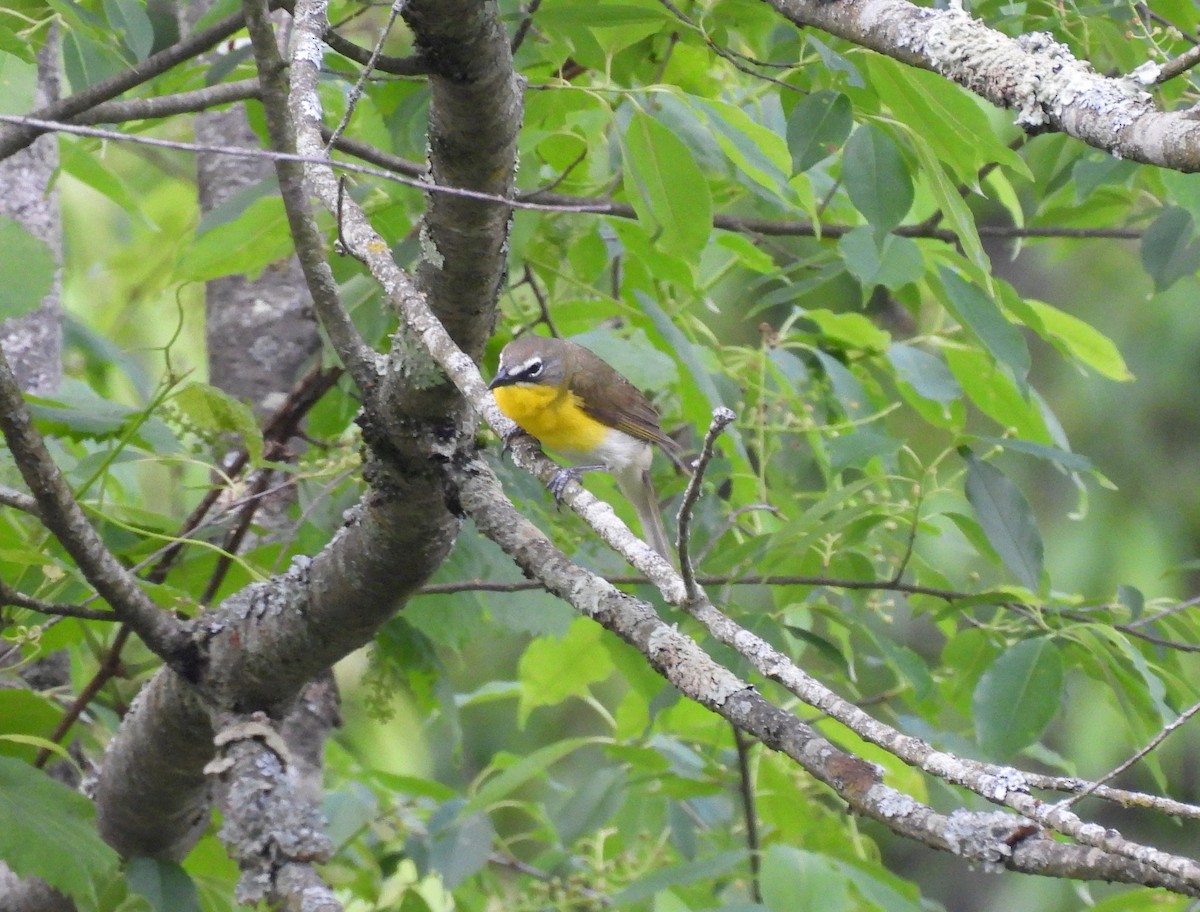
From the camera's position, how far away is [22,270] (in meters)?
2.46

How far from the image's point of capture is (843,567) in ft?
11.0

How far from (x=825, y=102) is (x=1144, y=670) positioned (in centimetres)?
129

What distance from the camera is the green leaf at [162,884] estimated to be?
2554 millimetres

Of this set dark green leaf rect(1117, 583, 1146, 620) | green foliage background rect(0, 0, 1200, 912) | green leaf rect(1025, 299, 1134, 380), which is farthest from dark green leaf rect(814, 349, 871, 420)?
dark green leaf rect(1117, 583, 1146, 620)

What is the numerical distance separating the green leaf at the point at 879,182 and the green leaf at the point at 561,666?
1.63 m

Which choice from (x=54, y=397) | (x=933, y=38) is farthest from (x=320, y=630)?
(x=933, y=38)

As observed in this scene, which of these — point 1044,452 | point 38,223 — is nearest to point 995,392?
point 1044,452

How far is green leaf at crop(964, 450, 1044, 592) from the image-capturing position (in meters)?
2.85

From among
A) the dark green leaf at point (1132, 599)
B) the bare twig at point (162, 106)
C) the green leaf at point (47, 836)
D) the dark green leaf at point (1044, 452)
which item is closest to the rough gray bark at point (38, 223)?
the bare twig at point (162, 106)

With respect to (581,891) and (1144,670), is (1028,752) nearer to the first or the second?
(1144,670)

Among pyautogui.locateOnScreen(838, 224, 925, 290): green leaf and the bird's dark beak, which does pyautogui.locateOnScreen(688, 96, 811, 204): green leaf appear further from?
the bird's dark beak

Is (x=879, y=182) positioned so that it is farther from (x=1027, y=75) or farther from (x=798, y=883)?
(x=798, y=883)

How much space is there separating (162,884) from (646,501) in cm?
200

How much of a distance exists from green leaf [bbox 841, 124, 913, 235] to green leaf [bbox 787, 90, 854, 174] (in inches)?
5.5
